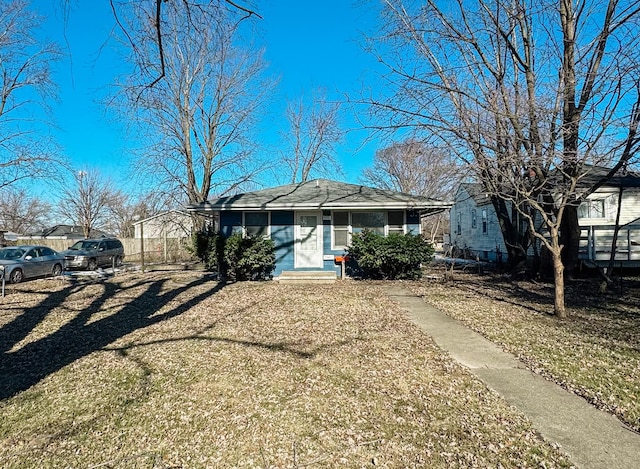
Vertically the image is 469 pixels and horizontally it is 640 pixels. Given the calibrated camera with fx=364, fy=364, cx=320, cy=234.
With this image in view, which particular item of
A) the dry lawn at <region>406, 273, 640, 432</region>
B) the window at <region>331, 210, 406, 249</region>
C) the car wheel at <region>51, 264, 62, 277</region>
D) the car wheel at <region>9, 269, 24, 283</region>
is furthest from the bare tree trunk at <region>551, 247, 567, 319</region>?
the car wheel at <region>51, 264, 62, 277</region>

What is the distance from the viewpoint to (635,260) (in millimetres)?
12273

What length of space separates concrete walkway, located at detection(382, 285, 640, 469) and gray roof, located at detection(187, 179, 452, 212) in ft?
21.3

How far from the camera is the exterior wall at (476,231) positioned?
63.4ft

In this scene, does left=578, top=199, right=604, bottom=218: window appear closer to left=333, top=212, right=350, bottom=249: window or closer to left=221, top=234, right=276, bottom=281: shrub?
left=333, top=212, right=350, bottom=249: window

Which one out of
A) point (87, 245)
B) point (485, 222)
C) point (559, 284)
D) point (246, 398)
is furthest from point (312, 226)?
point (485, 222)

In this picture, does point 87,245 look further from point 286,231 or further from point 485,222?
point 485,222

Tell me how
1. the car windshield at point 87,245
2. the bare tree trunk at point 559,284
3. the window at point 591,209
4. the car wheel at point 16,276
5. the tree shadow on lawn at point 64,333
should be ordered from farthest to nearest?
the car windshield at point 87,245, the window at point 591,209, the car wheel at point 16,276, the bare tree trunk at point 559,284, the tree shadow on lawn at point 64,333

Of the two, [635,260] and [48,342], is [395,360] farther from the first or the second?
[635,260]

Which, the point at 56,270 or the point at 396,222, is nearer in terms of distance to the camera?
the point at 396,222

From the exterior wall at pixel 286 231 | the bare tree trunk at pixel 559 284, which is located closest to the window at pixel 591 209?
the exterior wall at pixel 286 231

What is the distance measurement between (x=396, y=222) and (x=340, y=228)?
6.29ft

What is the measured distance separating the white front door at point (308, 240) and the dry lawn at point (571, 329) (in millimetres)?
3348

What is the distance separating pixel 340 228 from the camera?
40.8ft

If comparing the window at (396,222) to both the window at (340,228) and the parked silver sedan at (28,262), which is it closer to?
the window at (340,228)
